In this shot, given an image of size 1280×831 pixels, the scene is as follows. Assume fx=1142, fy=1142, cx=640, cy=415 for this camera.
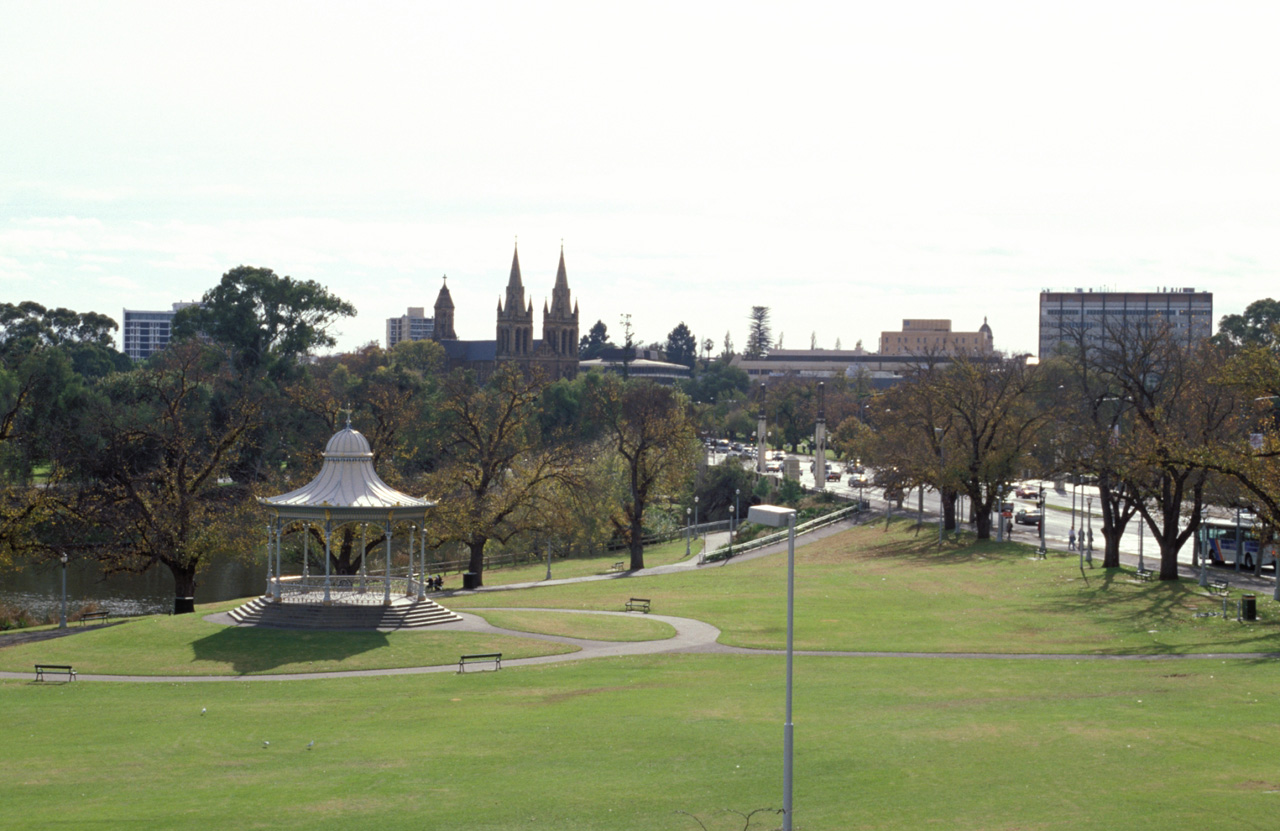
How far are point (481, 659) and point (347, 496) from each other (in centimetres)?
976

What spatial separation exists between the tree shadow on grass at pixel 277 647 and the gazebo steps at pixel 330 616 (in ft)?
2.66

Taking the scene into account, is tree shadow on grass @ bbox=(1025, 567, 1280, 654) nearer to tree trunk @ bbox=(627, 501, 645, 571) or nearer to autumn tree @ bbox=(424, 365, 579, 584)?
tree trunk @ bbox=(627, 501, 645, 571)

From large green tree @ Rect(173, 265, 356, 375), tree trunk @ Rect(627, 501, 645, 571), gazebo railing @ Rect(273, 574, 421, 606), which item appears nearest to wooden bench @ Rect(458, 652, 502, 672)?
gazebo railing @ Rect(273, 574, 421, 606)

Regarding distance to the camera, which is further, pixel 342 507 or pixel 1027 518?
pixel 1027 518

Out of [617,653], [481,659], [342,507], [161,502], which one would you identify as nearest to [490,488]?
[161,502]

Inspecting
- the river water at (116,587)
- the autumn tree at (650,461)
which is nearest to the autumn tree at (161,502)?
the river water at (116,587)

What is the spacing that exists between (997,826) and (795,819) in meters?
3.15

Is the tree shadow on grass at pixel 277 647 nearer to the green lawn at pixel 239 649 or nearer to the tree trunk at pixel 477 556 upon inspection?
the green lawn at pixel 239 649

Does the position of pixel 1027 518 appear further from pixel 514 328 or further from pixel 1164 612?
pixel 514 328

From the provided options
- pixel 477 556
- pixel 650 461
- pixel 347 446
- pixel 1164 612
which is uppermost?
pixel 347 446

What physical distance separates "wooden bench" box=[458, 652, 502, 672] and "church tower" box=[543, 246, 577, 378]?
Result: 147700 millimetres

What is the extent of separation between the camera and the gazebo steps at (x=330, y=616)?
39.7 meters

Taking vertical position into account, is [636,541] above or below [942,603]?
above

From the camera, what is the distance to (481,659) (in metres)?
35.2
